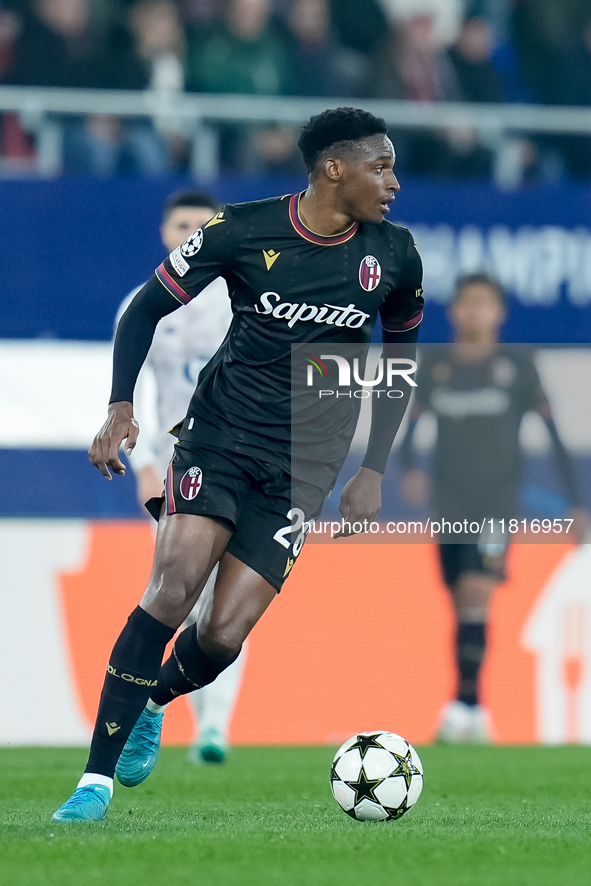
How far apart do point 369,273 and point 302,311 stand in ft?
0.83

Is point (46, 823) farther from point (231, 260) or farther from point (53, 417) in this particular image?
point (53, 417)

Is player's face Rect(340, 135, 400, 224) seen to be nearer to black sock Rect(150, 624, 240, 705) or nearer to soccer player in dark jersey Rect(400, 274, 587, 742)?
black sock Rect(150, 624, 240, 705)

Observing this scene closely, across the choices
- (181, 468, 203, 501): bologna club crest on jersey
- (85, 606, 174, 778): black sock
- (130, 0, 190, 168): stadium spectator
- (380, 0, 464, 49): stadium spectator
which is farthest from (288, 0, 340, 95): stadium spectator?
(85, 606, 174, 778): black sock

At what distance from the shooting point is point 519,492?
327 inches

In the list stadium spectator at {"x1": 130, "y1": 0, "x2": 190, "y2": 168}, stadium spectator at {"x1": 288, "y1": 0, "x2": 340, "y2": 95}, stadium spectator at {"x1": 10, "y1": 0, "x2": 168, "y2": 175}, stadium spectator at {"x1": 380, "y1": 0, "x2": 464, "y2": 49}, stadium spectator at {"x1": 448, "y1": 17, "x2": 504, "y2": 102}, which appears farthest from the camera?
stadium spectator at {"x1": 380, "y1": 0, "x2": 464, "y2": 49}

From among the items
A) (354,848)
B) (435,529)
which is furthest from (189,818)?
(435,529)

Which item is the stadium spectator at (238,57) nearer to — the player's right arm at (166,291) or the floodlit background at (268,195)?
the floodlit background at (268,195)

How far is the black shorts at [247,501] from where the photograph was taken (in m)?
4.35

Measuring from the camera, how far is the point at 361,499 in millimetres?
4699

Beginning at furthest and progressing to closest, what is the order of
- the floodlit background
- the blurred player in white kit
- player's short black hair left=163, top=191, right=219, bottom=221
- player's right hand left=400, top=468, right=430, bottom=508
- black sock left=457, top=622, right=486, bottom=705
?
player's right hand left=400, top=468, right=430, bottom=508 < the floodlit background < black sock left=457, top=622, right=486, bottom=705 < player's short black hair left=163, top=191, right=219, bottom=221 < the blurred player in white kit

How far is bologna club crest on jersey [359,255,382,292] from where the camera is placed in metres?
4.54

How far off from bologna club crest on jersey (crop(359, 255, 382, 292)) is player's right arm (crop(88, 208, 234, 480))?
43cm

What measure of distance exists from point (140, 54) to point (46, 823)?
7.04 meters

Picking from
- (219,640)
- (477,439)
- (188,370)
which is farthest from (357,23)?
(219,640)
